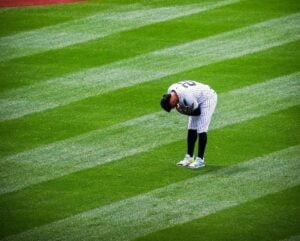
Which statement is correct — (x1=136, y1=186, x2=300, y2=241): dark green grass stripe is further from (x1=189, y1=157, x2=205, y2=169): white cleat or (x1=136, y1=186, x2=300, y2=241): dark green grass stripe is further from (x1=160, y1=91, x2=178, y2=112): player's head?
(x1=160, y1=91, x2=178, y2=112): player's head

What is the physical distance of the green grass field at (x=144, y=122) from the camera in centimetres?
1022

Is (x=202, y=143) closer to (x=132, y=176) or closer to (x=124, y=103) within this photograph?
(x=132, y=176)

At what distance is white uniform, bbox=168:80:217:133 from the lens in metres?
11.4

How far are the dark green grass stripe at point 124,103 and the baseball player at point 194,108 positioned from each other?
224 centimetres

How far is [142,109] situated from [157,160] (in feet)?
7.05

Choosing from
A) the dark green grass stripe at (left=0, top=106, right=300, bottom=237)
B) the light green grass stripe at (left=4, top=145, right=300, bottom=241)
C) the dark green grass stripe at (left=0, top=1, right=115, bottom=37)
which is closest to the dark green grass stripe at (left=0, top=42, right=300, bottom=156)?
the dark green grass stripe at (left=0, top=106, right=300, bottom=237)

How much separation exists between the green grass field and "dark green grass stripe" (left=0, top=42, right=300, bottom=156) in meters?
0.04

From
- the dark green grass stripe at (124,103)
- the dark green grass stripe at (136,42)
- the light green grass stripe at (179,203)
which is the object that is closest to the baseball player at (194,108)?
the light green grass stripe at (179,203)


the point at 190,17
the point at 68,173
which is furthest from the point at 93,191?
the point at 190,17

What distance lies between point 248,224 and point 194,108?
7.42 feet

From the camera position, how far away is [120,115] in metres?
13.8

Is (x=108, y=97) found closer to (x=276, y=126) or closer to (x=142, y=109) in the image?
(x=142, y=109)

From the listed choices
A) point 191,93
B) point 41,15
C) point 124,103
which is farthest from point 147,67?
point 41,15

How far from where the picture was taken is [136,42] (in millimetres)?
17094
